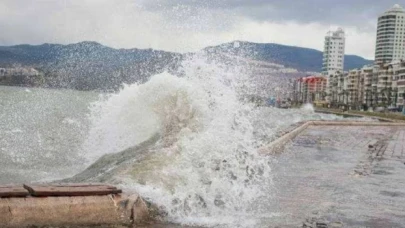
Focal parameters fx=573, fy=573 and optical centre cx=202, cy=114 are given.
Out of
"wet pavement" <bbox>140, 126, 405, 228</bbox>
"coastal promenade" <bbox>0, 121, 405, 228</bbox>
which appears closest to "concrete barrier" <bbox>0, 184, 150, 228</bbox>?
"coastal promenade" <bbox>0, 121, 405, 228</bbox>

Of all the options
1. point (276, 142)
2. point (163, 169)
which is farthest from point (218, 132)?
point (276, 142)

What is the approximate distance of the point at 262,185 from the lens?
781 cm

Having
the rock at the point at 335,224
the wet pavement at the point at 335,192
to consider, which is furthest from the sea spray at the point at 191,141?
the rock at the point at 335,224

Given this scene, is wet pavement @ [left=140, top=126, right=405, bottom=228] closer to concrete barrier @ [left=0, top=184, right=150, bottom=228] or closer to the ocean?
the ocean

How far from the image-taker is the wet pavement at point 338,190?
19.8 ft

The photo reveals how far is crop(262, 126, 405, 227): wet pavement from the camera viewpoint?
238 inches

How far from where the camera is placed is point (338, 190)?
26.0ft

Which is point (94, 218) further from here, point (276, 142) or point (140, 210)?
point (276, 142)

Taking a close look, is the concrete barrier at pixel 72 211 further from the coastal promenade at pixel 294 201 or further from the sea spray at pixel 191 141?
the sea spray at pixel 191 141

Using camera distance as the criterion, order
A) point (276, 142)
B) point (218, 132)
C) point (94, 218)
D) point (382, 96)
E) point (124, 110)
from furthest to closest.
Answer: point (382, 96) < point (276, 142) < point (124, 110) < point (218, 132) < point (94, 218)

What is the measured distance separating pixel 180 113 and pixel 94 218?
253 inches

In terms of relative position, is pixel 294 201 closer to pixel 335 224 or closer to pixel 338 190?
pixel 335 224

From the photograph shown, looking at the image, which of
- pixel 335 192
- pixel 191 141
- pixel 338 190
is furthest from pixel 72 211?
pixel 338 190

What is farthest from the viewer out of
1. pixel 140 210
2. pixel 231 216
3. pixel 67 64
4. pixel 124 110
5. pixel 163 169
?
Result: pixel 67 64
